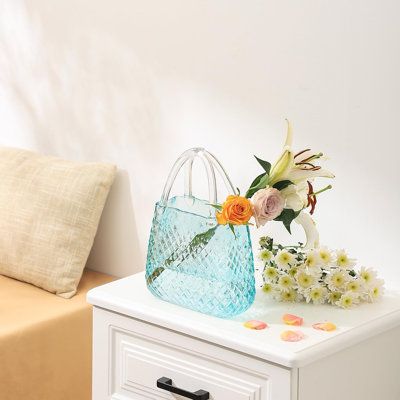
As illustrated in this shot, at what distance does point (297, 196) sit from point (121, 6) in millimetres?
896

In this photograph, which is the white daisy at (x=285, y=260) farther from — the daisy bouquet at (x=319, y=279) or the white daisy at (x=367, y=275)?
the white daisy at (x=367, y=275)

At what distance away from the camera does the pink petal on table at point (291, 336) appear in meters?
1.44

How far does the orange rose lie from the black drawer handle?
32 centimetres

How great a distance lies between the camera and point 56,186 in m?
2.29

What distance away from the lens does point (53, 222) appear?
2260 mm

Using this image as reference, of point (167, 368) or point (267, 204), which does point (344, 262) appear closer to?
point (267, 204)

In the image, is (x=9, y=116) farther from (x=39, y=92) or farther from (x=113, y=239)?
(x=113, y=239)

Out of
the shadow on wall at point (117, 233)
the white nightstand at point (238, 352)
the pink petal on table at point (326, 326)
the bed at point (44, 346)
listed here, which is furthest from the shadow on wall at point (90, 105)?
the pink petal on table at point (326, 326)

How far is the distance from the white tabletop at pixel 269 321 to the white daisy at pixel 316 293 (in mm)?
18

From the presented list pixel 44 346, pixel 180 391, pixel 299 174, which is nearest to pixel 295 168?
pixel 299 174

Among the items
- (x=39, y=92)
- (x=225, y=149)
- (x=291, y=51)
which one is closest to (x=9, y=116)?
(x=39, y=92)

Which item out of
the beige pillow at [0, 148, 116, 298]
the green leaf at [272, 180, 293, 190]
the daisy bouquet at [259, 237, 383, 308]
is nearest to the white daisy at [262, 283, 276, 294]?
the daisy bouquet at [259, 237, 383, 308]

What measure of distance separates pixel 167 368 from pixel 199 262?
0.69 feet

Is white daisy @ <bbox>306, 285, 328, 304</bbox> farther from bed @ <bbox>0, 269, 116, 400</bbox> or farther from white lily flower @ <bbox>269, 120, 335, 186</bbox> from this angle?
bed @ <bbox>0, 269, 116, 400</bbox>
